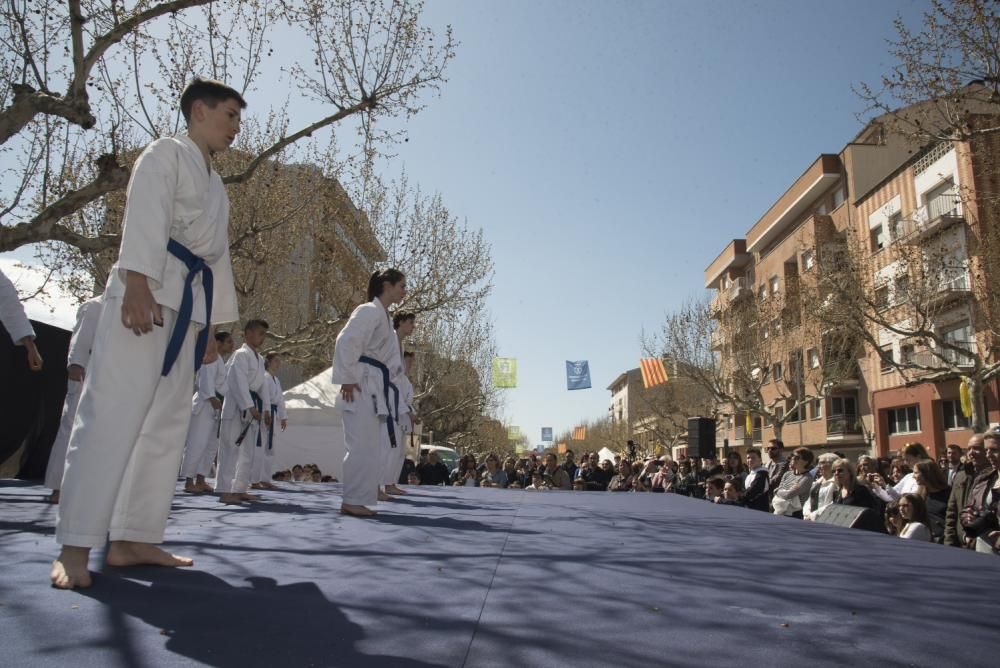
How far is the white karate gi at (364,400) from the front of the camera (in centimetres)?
503

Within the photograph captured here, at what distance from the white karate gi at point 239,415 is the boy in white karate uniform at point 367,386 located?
1.84 meters

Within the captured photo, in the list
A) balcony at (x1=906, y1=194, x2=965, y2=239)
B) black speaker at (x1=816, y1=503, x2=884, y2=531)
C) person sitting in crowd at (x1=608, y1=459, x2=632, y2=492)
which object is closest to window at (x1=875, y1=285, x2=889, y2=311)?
balcony at (x1=906, y1=194, x2=965, y2=239)

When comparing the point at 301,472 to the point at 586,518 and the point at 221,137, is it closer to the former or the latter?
the point at 586,518

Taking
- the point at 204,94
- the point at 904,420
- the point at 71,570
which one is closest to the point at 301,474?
the point at 204,94

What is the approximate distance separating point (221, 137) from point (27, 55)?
638cm

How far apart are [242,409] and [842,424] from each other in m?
31.3

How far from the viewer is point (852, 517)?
5.85 metres

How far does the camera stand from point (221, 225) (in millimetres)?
2762

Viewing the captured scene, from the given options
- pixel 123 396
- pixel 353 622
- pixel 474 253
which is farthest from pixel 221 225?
pixel 474 253

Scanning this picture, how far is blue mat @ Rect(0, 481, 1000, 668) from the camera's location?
1.55m

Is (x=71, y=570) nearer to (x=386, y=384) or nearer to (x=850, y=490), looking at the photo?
(x=386, y=384)

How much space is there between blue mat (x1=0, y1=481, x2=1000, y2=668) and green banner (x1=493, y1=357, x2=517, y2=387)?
32006 millimetres

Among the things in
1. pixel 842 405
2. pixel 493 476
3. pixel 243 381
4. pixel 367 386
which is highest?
pixel 842 405

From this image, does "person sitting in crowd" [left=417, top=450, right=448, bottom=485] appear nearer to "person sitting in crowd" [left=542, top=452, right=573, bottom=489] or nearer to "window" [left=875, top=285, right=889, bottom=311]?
"person sitting in crowd" [left=542, top=452, right=573, bottom=489]
